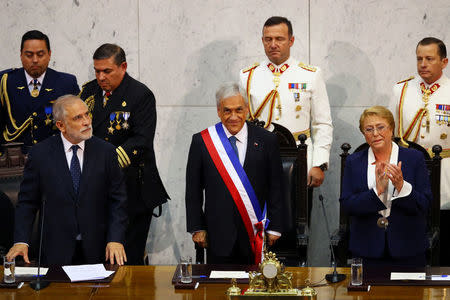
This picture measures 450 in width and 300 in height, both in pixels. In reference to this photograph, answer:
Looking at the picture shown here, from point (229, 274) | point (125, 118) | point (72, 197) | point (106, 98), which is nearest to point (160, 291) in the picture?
point (229, 274)

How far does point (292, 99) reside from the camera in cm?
513

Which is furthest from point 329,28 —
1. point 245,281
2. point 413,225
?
point 245,281

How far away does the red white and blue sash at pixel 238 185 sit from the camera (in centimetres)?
402

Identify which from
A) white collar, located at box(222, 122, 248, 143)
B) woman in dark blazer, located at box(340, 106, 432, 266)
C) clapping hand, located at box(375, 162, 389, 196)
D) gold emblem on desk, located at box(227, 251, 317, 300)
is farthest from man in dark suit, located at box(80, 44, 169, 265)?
gold emblem on desk, located at box(227, 251, 317, 300)

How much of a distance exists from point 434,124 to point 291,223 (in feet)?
3.77

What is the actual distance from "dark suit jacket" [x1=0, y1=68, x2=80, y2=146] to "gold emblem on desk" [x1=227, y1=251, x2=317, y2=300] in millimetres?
2254

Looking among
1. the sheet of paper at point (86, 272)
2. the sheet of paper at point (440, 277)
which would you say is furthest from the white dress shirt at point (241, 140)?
the sheet of paper at point (440, 277)

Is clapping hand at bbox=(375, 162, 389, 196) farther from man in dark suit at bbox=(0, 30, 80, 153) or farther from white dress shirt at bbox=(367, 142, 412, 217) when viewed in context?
man in dark suit at bbox=(0, 30, 80, 153)

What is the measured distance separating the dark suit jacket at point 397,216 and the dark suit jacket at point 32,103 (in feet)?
6.32

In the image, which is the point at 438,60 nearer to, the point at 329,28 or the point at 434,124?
Result: the point at 434,124

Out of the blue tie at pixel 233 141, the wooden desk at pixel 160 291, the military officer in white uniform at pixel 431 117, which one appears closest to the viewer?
the wooden desk at pixel 160 291

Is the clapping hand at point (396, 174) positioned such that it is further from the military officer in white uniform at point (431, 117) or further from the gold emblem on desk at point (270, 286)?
the military officer in white uniform at point (431, 117)

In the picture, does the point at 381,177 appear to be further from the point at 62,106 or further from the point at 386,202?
the point at 62,106

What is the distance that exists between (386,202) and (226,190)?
768 mm
